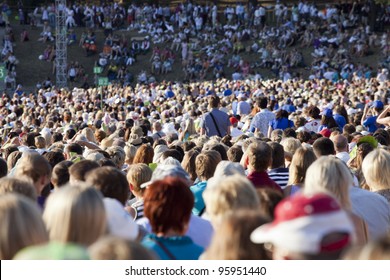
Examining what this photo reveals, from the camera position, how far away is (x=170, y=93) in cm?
3219

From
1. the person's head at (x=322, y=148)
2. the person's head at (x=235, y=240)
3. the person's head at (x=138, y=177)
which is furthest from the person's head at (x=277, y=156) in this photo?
the person's head at (x=235, y=240)

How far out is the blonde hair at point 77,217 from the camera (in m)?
4.73

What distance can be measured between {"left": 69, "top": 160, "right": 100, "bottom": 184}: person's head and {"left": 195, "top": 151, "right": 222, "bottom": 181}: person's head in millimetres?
1316

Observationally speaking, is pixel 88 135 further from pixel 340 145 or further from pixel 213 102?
pixel 340 145

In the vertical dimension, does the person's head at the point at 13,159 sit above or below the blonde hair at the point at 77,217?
below

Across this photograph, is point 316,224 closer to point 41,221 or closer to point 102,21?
point 41,221

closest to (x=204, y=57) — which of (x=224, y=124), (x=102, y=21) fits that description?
(x=102, y=21)

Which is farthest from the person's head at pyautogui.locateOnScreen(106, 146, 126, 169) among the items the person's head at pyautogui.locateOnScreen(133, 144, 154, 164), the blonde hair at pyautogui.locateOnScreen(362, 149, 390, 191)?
the blonde hair at pyautogui.locateOnScreen(362, 149, 390, 191)

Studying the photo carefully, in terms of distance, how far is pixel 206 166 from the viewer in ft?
28.2

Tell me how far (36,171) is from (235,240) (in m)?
3.48

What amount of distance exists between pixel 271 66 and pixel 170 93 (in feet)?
44.9

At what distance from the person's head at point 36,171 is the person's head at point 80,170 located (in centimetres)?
20

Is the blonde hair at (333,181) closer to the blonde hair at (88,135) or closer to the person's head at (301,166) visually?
the person's head at (301,166)

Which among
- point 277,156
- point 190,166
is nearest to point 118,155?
point 190,166
